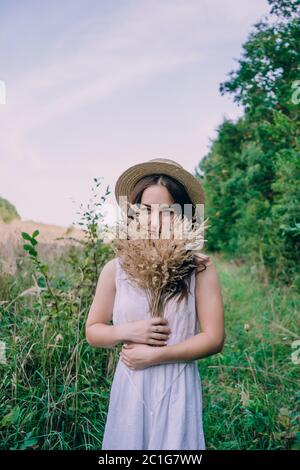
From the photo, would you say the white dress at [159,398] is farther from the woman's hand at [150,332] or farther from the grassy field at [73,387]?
the grassy field at [73,387]

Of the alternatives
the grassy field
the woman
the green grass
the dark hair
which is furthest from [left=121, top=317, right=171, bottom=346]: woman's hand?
the green grass

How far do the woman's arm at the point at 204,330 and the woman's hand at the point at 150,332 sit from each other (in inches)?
1.3

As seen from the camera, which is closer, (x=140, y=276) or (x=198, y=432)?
(x=140, y=276)

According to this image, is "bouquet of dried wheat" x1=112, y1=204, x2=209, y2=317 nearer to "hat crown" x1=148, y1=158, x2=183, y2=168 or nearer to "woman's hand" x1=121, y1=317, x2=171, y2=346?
"woman's hand" x1=121, y1=317, x2=171, y2=346

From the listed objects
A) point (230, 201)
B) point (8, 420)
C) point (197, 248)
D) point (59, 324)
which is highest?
point (230, 201)

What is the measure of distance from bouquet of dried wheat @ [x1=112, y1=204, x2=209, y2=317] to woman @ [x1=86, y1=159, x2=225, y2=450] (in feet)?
0.19

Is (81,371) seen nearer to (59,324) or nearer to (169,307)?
(59,324)

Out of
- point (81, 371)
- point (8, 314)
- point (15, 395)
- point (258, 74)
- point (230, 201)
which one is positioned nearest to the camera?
point (15, 395)

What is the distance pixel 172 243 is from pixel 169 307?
1.09 feet

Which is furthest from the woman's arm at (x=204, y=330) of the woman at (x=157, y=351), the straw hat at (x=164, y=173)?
the straw hat at (x=164, y=173)

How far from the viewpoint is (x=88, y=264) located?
11.9 ft

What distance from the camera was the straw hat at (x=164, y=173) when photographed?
6.92 feet

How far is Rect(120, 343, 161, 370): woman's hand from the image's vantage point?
167 cm
